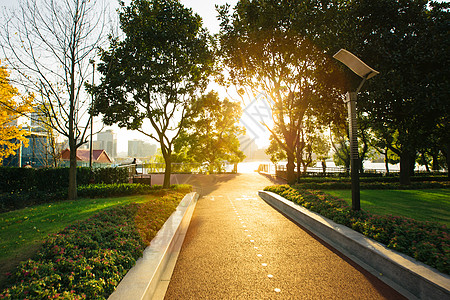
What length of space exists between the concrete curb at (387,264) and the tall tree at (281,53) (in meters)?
Answer: 9.87

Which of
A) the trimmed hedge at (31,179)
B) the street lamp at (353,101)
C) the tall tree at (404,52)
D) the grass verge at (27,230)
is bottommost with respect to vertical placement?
the grass verge at (27,230)

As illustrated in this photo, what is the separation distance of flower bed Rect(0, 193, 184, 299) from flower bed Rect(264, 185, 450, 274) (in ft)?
15.1

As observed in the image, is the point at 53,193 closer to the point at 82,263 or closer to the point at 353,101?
the point at 82,263

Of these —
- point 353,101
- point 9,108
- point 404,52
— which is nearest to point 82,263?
point 353,101

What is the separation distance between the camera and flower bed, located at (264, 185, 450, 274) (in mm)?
3893

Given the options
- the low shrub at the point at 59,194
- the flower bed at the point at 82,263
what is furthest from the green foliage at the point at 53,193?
the flower bed at the point at 82,263

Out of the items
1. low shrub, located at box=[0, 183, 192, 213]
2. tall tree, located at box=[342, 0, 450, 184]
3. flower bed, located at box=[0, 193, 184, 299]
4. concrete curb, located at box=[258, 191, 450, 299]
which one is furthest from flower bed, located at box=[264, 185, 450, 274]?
low shrub, located at box=[0, 183, 192, 213]

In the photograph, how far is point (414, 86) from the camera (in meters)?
12.0

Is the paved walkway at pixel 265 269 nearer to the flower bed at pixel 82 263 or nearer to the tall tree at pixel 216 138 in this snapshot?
the flower bed at pixel 82 263

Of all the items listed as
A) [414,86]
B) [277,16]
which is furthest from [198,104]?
[414,86]

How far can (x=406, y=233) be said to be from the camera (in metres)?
4.95

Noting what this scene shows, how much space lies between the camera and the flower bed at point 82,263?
2791 mm

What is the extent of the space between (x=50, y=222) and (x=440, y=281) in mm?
8248

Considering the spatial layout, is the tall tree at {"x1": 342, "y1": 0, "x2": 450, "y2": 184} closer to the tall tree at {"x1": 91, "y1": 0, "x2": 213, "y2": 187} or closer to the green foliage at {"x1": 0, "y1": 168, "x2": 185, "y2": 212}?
the tall tree at {"x1": 91, "y1": 0, "x2": 213, "y2": 187}
